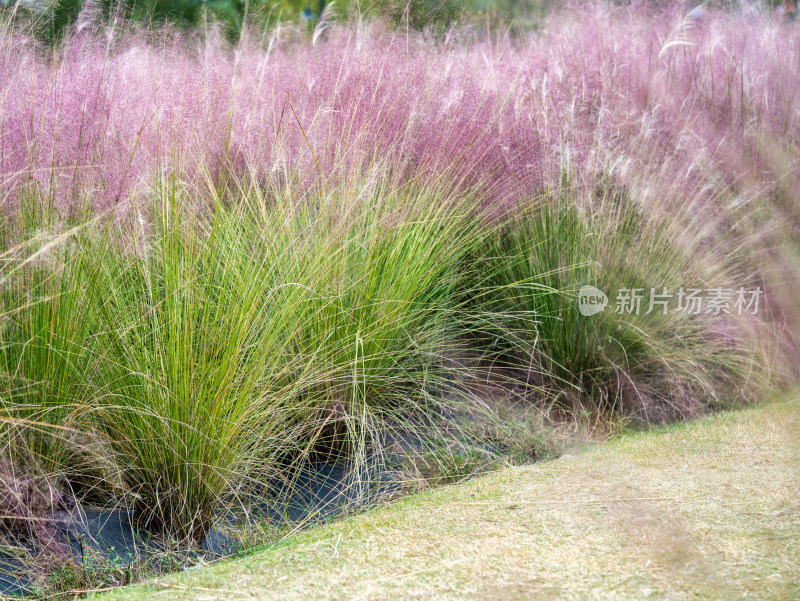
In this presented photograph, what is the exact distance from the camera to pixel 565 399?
113 inches

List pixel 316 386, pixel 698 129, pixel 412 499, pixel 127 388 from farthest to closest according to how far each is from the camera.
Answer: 1. pixel 698 129
2. pixel 316 386
3. pixel 412 499
4. pixel 127 388

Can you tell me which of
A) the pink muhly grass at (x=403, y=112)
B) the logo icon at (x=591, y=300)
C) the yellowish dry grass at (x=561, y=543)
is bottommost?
the yellowish dry grass at (x=561, y=543)

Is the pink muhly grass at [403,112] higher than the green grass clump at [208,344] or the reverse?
higher

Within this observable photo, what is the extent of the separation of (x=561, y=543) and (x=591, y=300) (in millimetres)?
1399

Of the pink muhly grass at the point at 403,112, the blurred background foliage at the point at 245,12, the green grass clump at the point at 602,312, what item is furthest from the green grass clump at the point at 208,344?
the blurred background foliage at the point at 245,12

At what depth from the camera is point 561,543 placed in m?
1.59

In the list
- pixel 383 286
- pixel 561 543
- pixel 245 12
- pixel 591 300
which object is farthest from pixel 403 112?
pixel 561 543

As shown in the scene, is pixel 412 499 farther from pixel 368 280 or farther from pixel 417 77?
pixel 417 77

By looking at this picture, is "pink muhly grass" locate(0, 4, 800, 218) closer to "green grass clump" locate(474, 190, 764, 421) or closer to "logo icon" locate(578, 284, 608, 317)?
"green grass clump" locate(474, 190, 764, 421)

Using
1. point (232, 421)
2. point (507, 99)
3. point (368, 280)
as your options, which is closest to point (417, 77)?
point (507, 99)

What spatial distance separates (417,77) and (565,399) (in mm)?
1350

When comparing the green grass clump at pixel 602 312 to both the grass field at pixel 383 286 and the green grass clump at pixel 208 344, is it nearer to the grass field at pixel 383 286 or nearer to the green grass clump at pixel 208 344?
the grass field at pixel 383 286

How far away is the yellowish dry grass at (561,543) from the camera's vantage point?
1.39m

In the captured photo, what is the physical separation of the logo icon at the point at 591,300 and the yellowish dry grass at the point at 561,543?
733 mm
